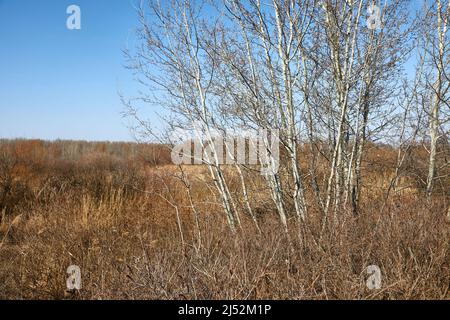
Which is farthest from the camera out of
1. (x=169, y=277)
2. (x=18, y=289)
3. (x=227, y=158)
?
(x=227, y=158)

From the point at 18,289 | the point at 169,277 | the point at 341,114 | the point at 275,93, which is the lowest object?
the point at 18,289

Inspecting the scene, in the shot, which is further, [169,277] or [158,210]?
[158,210]

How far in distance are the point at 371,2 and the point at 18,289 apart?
642 cm

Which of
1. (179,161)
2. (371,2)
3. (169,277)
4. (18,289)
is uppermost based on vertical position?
(371,2)

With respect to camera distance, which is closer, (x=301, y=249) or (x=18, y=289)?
(x=301, y=249)

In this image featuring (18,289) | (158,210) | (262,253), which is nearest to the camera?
(262,253)

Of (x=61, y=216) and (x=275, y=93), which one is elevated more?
(x=275, y=93)
